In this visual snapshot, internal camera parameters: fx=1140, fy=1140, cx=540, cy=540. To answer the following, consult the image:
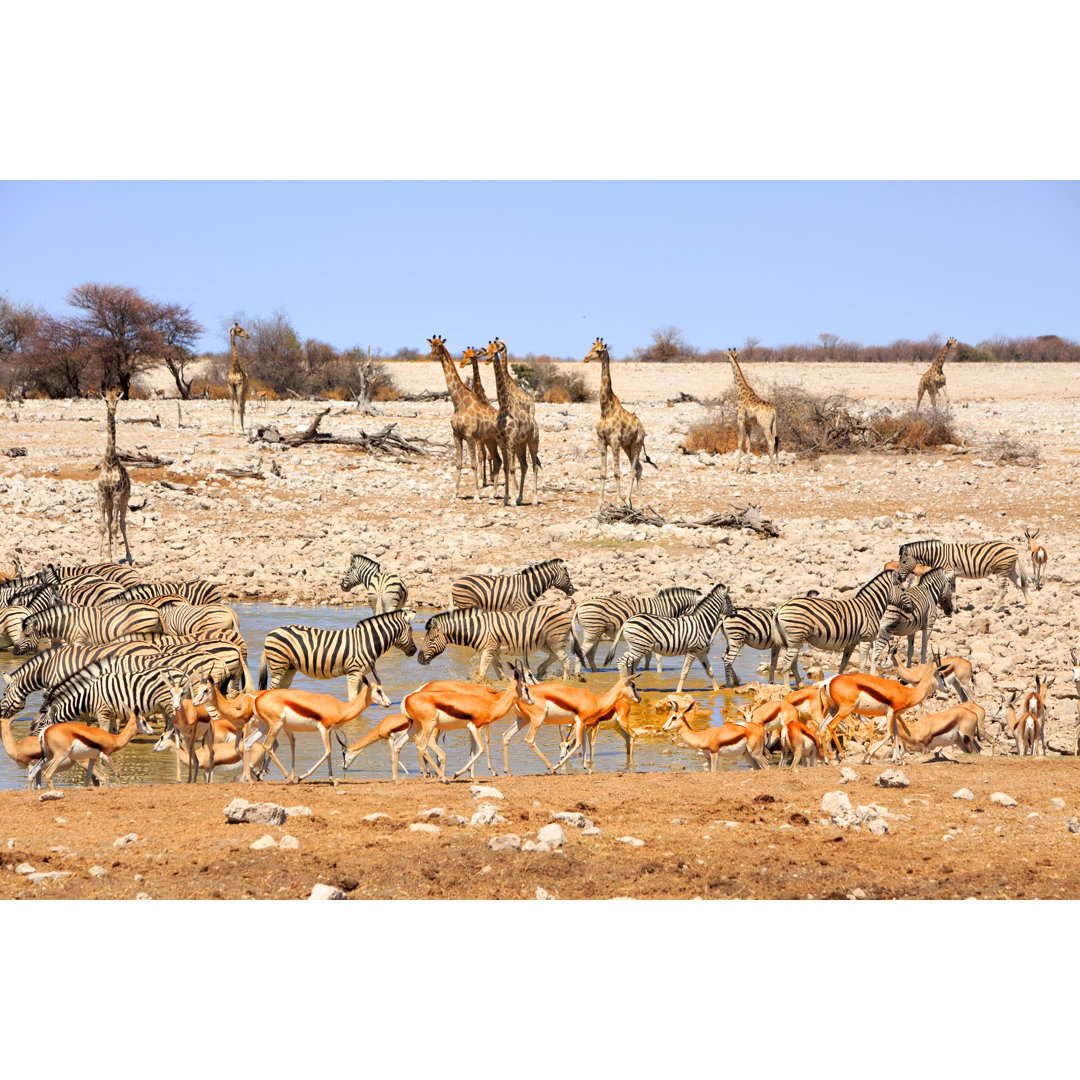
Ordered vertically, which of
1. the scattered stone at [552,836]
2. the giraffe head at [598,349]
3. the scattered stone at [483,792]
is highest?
the giraffe head at [598,349]

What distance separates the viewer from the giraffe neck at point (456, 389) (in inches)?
808

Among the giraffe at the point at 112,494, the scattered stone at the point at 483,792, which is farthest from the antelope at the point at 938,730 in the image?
the giraffe at the point at 112,494

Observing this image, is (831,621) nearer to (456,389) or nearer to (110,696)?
(110,696)

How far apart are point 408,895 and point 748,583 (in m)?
9.20

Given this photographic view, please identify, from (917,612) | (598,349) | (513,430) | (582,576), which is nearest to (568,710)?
(917,612)

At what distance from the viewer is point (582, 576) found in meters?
14.2

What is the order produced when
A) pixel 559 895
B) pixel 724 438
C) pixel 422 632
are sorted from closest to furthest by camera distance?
pixel 559 895, pixel 422 632, pixel 724 438

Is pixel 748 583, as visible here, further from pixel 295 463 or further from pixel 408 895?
pixel 295 463

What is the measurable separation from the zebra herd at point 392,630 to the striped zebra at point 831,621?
1 cm

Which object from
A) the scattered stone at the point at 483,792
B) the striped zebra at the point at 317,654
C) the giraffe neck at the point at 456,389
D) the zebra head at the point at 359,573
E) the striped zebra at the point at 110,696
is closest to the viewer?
the scattered stone at the point at 483,792

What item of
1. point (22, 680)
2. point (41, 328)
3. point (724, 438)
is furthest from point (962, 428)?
point (41, 328)

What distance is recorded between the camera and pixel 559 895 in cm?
481

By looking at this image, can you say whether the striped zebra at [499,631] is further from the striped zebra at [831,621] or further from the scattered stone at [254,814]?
the scattered stone at [254,814]

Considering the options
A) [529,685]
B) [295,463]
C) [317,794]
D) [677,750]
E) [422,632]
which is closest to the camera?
[317,794]
